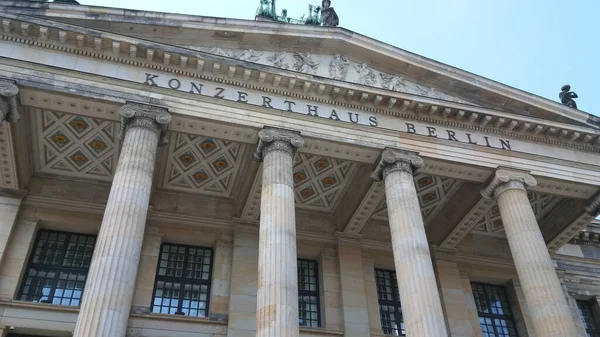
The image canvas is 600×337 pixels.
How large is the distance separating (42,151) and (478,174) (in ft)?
50.4

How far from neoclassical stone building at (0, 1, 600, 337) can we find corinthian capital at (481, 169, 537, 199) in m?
0.05

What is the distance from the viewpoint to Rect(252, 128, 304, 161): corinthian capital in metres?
17.0

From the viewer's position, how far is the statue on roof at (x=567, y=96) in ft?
74.4

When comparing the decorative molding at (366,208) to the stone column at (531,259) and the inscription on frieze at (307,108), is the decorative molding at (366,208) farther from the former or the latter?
the stone column at (531,259)

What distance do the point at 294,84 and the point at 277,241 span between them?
587 cm

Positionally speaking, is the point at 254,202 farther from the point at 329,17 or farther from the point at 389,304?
the point at 329,17

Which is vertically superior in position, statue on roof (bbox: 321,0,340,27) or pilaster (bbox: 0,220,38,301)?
statue on roof (bbox: 321,0,340,27)

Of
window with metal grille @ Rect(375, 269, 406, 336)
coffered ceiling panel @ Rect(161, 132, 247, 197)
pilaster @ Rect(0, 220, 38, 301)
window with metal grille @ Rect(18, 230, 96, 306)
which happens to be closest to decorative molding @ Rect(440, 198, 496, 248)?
window with metal grille @ Rect(375, 269, 406, 336)

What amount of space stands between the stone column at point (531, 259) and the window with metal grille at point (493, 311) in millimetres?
5760

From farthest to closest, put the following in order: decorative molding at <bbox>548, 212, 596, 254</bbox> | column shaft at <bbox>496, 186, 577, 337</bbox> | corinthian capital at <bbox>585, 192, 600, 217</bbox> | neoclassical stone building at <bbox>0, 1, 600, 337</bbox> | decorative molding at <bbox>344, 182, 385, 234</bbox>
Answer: decorative molding at <bbox>548, 212, 596, 254</bbox> < corinthian capital at <bbox>585, 192, 600, 217</bbox> < decorative molding at <bbox>344, 182, 385, 234</bbox> < neoclassical stone building at <bbox>0, 1, 600, 337</bbox> < column shaft at <bbox>496, 186, 577, 337</bbox>

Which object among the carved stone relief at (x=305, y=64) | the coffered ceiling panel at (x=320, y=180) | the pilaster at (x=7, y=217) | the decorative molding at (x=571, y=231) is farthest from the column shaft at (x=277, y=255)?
the decorative molding at (x=571, y=231)

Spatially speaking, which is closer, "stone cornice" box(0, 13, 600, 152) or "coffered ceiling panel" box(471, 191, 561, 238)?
"stone cornice" box(0, 13, 600, 152)

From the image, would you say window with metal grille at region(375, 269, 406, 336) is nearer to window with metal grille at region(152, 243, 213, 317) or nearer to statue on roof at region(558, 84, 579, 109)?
window with metal grille at region(152, 243, 213, 317)

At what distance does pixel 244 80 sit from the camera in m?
18.0
